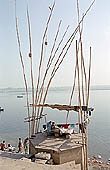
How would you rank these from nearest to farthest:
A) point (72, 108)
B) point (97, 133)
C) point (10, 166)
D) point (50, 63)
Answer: point (10, 166) → point (72, 108) → point (50, 63) → point (97, 133)

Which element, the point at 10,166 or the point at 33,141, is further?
the point at 33,141

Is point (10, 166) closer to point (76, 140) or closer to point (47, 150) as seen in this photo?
point (47, 150)

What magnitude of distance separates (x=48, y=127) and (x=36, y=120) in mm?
522

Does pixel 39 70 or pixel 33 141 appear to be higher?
A: pixel 39 70

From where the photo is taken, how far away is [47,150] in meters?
2.77

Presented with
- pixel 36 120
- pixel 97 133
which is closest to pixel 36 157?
pixel 36 120

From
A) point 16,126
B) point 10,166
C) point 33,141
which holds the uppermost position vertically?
point 10,166

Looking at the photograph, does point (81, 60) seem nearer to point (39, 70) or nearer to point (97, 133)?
point (39, 70)

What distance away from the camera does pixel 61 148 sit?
9.09 ft

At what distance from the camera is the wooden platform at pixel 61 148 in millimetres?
2681

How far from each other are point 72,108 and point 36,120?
0.97 meters

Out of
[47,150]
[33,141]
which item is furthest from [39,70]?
[47,150]

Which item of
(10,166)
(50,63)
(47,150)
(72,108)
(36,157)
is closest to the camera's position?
(10,166)

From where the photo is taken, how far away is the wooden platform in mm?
2681
